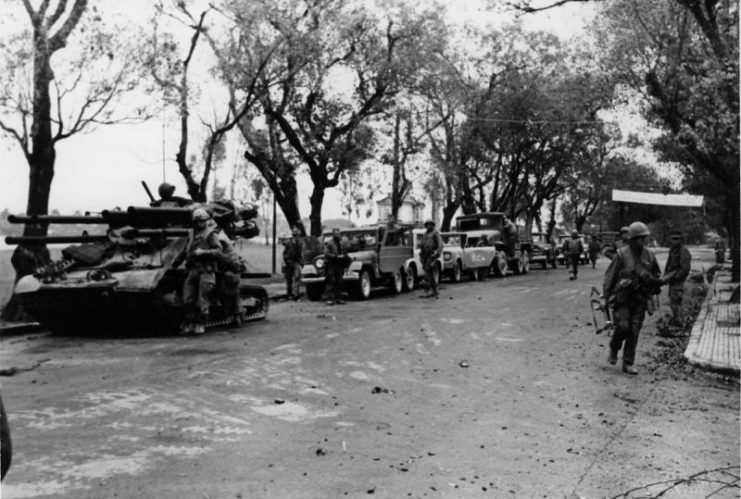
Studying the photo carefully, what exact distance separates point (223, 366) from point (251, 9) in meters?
14.5

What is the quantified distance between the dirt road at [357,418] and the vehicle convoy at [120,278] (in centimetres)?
61

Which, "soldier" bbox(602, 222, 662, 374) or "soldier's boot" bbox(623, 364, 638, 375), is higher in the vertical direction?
"soldier" bbox(602, 222, 662, 374)

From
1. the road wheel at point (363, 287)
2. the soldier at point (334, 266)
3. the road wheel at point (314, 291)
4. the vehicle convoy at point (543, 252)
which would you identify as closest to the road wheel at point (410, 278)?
the road wheel at point (363, 287)

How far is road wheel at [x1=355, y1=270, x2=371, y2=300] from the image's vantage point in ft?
62.0

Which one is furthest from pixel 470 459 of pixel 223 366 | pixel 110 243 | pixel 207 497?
pixel 110 243

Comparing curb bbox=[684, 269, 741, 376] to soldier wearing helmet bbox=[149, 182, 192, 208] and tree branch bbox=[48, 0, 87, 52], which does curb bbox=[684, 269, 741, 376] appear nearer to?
soldier wearing helmet bbox=[149, 182, 192, 208]

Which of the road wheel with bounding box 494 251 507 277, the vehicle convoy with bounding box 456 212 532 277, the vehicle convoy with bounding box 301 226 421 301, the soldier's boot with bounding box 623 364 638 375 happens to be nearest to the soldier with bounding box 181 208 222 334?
the vehicle convoy with bounding box 301 226 421 301

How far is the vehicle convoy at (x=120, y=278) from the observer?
1181 centimetres

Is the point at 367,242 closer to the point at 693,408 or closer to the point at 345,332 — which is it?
the point at 345,332

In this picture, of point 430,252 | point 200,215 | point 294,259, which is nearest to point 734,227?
point 430,252

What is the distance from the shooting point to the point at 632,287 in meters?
9.17

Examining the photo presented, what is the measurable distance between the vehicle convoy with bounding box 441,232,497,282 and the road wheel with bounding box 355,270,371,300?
604 cm

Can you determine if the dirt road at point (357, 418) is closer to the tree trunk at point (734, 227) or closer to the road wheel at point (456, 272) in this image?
Answer: the tree trunk at point (734, 227)

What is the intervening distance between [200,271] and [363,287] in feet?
23.7
